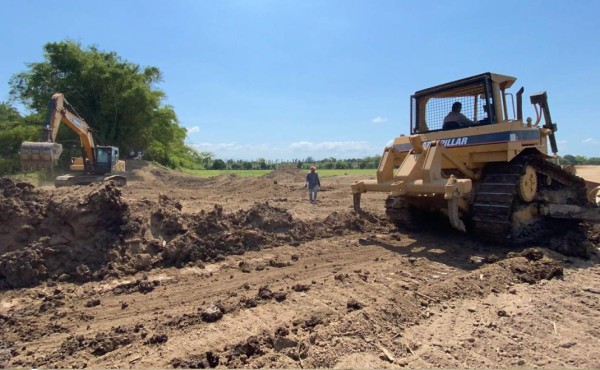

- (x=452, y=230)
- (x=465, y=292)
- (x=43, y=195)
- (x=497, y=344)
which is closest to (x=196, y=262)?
(x=43, y=195)

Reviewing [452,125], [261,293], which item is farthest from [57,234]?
[452,125]

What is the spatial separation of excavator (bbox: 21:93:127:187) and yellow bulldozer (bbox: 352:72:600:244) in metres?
9.68

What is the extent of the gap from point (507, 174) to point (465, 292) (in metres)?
3.00

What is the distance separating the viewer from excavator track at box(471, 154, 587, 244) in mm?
6668

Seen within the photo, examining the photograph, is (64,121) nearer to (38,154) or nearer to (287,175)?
(38,154)

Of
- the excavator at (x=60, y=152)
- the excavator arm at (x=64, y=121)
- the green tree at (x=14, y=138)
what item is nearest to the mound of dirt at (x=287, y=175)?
the excavator at (x=60, y=152)

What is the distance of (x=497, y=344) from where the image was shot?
3.74m

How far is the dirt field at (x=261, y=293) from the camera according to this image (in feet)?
11.7

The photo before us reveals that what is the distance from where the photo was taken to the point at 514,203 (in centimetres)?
703

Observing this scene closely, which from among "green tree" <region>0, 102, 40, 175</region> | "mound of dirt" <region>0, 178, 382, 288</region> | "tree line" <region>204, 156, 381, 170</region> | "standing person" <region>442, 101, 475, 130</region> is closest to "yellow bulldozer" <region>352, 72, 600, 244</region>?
"standing person" <region>442, 101, 475, 130</region>

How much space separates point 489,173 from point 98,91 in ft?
102

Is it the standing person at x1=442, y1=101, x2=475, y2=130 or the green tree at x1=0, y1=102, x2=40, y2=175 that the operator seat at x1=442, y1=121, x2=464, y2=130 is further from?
the green tree at x1=0, y1=102, x2=40, y2=175

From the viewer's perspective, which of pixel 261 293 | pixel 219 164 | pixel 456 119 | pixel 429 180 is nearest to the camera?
pixel 261 293

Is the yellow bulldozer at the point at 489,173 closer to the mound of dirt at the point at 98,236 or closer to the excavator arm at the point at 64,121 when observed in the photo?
the mound of dirt at the point at 98,236
